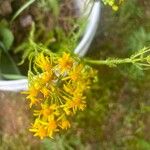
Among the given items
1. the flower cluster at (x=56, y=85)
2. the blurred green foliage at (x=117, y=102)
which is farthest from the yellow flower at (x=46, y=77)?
the blurred green foliage at (x=117, y=102)

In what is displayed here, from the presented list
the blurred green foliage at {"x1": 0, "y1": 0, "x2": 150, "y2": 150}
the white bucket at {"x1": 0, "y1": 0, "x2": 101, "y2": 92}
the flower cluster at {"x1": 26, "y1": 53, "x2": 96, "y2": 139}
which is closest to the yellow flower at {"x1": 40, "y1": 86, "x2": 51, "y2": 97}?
the flower cluster at {"x1": 26, "y1": 53, "x2": 96, "y2": 139}

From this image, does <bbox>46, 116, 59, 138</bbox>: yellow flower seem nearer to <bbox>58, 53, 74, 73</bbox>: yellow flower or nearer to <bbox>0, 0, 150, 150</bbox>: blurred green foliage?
<bbox>58, 53, 74, 73</bbox>: yellow flower

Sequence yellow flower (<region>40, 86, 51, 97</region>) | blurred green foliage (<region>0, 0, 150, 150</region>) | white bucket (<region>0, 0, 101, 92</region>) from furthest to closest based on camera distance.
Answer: blurred green foliage (<region>0, 0, 150, 150</region>) → white bucket (<region>0, 0, 101, 92</region>) → yellow flower (<region>40, 86, 51, 97</region>)

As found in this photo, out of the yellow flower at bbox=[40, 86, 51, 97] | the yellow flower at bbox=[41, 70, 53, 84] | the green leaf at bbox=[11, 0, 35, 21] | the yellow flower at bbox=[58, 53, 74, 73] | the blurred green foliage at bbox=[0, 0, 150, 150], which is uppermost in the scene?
the green leaf at bbox=[11, 0, 35, 21]

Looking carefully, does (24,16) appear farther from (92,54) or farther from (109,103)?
(109,103)

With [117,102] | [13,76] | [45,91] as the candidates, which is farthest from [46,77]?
[117,102]

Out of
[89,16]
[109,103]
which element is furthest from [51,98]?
[109,103]
